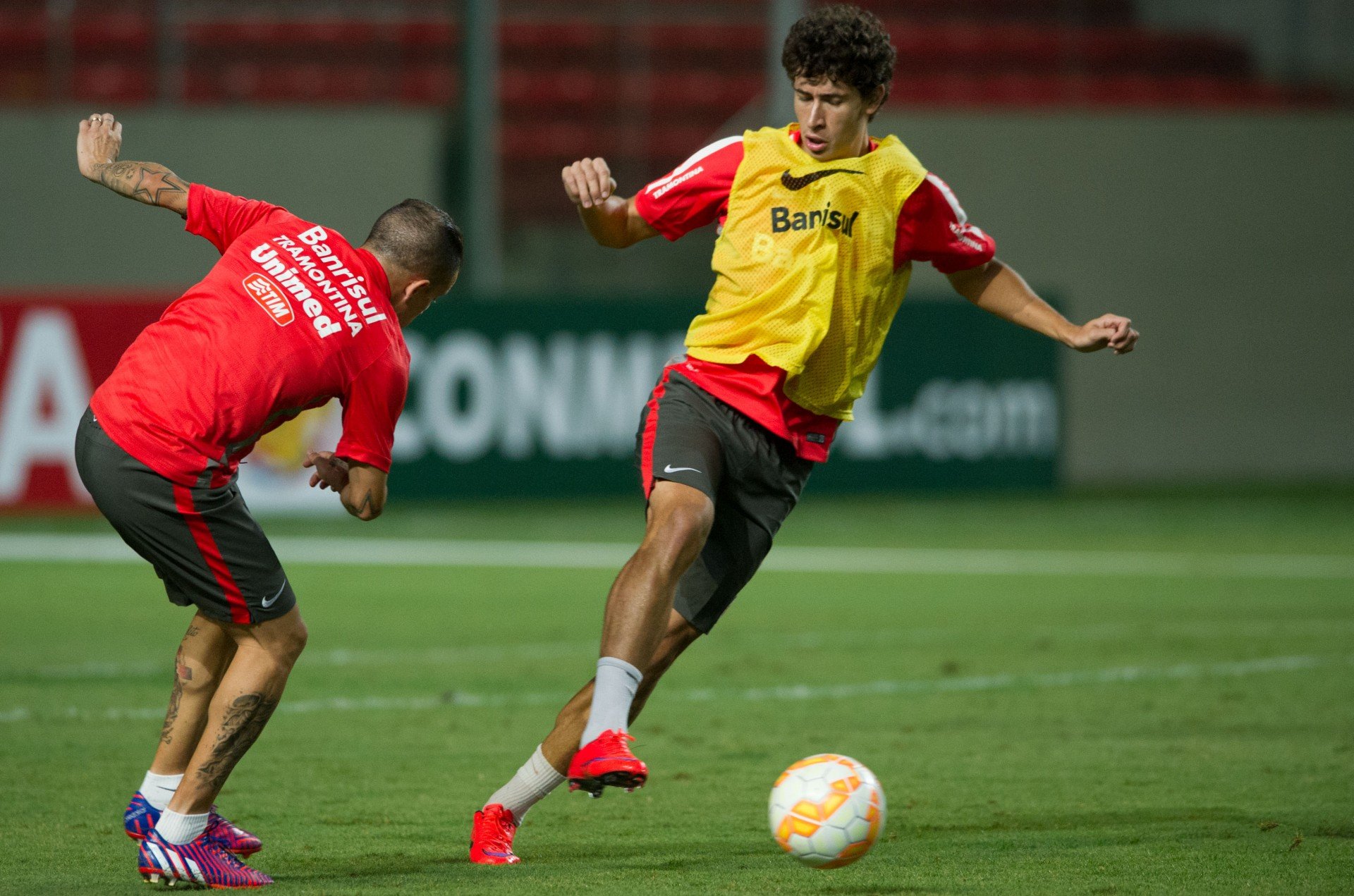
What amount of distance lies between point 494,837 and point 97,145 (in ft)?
7.43

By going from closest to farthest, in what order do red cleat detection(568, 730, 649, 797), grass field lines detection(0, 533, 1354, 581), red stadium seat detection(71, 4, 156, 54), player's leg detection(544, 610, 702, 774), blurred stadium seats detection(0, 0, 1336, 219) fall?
red cleat detection(568, 730, 649, 797) → player's leg detection(544, 610, 702, 774) → grass field lines detection(0, 533, 1354, 581) → blurred stadium seats detection(0, 0, 1336, 219) → red stadium seat detection(71, 4, 156, 54)

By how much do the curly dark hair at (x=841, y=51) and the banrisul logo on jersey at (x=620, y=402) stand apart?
992 centimetres

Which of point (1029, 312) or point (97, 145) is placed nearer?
point (97, 145)

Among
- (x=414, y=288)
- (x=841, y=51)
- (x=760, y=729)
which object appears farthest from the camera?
(x=760, y=729)

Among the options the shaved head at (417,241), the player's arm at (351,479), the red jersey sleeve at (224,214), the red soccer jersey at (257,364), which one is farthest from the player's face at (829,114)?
the player's arm at (351,479)

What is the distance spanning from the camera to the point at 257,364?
463 cm

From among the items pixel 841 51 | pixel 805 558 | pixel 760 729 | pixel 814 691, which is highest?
pixel 841 51

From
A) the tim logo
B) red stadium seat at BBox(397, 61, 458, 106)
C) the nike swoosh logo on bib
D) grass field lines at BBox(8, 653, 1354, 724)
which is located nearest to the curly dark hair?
the nike swoosh logo on bib

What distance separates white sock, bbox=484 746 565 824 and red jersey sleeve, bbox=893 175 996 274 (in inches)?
71.2

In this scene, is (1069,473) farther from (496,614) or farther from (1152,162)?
(496,614)

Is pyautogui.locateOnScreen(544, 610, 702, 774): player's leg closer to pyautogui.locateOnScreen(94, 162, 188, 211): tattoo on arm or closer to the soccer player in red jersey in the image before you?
the soccer player in red jersey

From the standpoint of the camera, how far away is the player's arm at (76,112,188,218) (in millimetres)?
5051

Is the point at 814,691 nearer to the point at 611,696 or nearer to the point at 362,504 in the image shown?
the point at 611,696

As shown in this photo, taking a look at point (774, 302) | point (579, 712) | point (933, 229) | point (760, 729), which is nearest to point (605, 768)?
point (579, 712)
